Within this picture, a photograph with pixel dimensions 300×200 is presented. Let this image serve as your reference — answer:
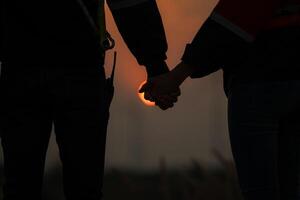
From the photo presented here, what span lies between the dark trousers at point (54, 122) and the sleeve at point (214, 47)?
0.38 metres

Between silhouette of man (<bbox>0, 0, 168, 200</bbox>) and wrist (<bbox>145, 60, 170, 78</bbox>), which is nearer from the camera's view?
silhouette of man (<bbox>0, 0, 168, 200</bbox>)

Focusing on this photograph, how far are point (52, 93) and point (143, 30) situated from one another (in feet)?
1.27

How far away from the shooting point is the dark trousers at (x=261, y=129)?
1.66 meters

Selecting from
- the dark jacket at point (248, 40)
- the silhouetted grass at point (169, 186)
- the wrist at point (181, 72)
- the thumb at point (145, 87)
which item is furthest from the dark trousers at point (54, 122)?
the silhouetted grass at point (169, 186)

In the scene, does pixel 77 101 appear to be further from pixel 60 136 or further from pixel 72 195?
pixel 72 195

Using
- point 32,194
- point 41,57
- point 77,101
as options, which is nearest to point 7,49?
point 41,57

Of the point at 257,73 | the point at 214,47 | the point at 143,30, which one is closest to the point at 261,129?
the point at 257,73

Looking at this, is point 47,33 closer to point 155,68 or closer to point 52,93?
point 52,93

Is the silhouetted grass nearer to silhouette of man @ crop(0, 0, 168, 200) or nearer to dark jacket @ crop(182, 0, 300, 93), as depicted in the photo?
silhouette of man @ crop(0, 0, 168, 200)

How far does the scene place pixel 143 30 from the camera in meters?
2.14

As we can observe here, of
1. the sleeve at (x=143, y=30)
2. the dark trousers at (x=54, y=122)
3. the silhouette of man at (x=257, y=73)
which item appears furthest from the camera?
the sleeve at (x=143, y=30)

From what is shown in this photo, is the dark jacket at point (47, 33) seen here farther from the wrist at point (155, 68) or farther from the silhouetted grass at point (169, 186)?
the silhouetted grass at point (169, 186)

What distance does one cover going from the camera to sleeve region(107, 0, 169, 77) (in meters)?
2.12

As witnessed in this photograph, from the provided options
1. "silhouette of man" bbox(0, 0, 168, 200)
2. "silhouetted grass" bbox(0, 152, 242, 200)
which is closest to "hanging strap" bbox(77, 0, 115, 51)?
"silhouette of man" bbox(0, 0, 168, 200)
